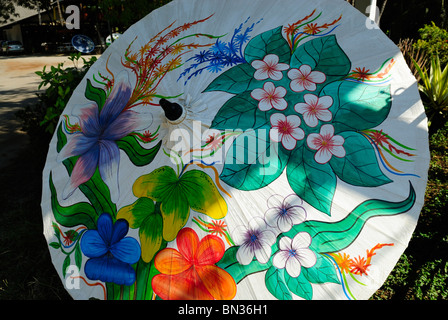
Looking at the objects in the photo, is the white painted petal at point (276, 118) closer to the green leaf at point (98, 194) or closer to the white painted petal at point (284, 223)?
the white painted petal at point (284, 223)

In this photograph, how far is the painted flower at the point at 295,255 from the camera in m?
1.49

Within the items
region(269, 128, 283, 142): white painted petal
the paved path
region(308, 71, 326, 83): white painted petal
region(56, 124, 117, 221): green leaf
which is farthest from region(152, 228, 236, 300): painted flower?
the paved path

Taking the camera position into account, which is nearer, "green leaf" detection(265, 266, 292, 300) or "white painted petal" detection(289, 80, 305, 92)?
"green leaf" detection(265, 266, 292, 300)

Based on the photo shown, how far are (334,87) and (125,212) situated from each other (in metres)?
1.25

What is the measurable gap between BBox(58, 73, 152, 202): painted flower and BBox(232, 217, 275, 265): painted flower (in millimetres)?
715

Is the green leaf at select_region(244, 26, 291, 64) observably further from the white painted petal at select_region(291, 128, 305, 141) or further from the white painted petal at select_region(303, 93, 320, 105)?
the white painted petal at select_region(291, 128, 305, 141)

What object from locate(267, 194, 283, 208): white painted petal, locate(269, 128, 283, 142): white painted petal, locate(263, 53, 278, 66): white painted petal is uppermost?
locate(263, 53, 278, 66): white painted petal

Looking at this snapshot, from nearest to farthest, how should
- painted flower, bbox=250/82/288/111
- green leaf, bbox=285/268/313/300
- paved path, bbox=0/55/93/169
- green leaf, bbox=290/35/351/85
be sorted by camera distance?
green leaf, bbox=285/268/313/300 < painted flower, bbox=250/82/288/111 < green leaf, bbox=290/35/351/85 < paved path, bbox=0/55/93/169

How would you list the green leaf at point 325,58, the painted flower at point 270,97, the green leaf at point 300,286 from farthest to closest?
the green leaf at point 325,58, the painted flower at point 270,97, the green leaf at point 300,286

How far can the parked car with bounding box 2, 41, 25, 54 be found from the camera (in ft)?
78.8

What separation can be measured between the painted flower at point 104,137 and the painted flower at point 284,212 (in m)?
0.82

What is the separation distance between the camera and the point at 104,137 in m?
2.08

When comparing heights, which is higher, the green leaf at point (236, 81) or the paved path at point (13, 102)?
the green leaf at point (236, 81)

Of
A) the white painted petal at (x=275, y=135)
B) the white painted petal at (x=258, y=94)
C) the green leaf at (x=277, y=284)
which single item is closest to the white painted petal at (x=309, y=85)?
the white painted petal at (x=258, y=94)
